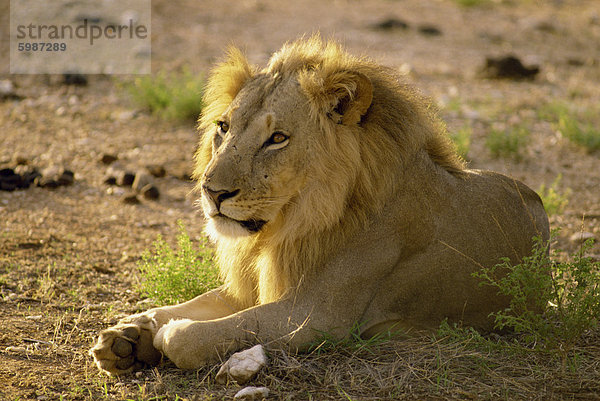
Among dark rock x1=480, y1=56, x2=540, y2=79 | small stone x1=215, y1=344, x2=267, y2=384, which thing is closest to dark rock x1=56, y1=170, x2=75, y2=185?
small stone x1=215, y1=344, x2=267, y2=384

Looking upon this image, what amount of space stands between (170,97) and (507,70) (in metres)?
5.33

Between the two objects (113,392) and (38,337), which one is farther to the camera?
(38,337)

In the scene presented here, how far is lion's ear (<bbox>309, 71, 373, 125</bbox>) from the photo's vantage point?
386 cm

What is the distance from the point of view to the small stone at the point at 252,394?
136 inches

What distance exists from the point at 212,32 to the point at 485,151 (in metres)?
6.78

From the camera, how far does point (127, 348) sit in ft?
12.5

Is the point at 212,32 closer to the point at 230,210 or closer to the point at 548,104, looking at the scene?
the point at 548,104

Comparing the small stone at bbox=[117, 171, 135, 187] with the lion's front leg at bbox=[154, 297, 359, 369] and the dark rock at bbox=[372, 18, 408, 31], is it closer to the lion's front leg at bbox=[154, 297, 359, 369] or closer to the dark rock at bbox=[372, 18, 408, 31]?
the lion's front leg at bbox=[154, 297, 359, 369]

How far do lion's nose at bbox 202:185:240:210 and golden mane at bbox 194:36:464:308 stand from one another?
0.34 meters

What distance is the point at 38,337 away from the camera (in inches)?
169

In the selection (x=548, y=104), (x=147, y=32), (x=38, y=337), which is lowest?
(x=38, y=337)

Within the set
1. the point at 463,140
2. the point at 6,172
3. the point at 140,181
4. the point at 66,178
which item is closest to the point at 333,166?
the point at 140,181

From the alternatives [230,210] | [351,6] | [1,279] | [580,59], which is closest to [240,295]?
[230,210]

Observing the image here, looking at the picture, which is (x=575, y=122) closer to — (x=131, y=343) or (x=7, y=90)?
(x=131, y=343)
